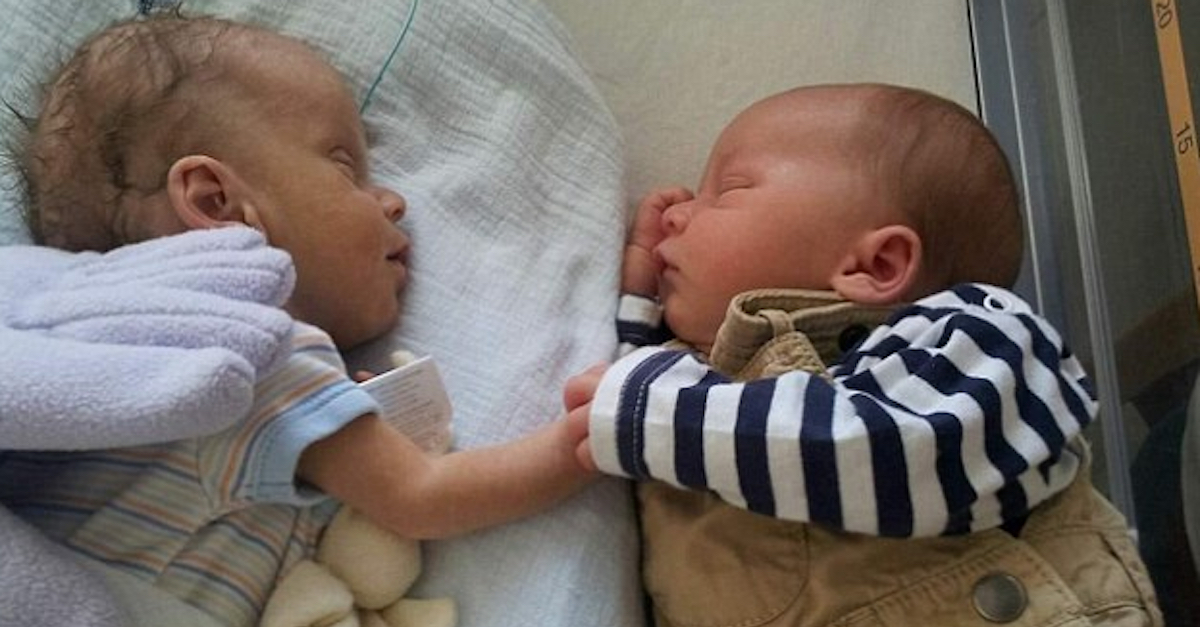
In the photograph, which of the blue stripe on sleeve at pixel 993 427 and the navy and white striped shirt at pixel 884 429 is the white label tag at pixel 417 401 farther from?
the blue stripe on sleeve at pixel 993 427

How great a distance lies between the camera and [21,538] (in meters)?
0.77

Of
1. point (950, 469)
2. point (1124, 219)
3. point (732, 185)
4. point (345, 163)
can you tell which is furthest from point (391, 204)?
point (1124, 219)

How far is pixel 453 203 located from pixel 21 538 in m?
0.44

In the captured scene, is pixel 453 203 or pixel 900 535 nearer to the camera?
pixel 900 535

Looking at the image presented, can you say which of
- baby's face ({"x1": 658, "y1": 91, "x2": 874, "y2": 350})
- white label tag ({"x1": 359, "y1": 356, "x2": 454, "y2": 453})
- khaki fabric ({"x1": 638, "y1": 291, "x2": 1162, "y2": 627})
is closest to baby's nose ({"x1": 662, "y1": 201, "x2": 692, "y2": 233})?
baby's face ({"x1": 658, "y1": 91, "x2": 874, "y2": 350})

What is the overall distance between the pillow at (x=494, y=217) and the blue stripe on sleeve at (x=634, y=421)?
3.6 inches

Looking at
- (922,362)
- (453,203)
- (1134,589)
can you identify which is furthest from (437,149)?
(1134,589)

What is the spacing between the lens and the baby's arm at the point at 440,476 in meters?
0.84

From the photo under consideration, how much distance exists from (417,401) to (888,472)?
0.33 m

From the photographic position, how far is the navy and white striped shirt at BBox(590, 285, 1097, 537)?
803mm

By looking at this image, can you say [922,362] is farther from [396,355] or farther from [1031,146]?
[1031,146]

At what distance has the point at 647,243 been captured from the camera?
3.66 feet

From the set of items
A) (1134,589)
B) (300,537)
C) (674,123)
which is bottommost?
(1134,589)

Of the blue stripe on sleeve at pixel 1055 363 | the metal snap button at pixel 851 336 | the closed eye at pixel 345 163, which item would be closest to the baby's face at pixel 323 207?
the closed eye at pixel 345 163
